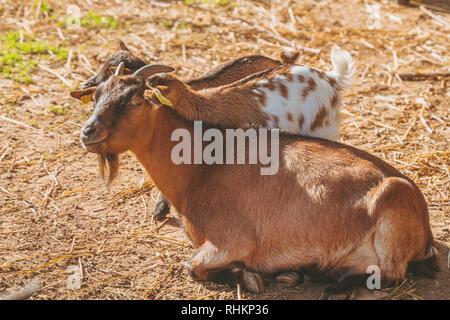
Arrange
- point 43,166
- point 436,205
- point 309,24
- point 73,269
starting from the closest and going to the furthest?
point 73,269 < point 436,205 < point 43,166 < point 309,24

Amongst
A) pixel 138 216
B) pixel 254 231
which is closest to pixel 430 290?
pixel 254 231

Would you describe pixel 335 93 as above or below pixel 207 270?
above

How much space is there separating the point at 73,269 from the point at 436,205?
2.86 meters

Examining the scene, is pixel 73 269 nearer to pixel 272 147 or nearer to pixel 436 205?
pixel 272 147

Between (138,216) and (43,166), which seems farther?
(43,166)

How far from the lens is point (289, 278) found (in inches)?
156

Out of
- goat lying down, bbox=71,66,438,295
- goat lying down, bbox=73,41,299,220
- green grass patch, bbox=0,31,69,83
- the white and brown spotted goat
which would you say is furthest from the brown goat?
green grass patch, bbox=0,31,69,83

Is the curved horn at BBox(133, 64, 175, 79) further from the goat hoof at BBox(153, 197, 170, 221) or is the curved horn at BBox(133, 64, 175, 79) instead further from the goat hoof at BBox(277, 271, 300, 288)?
the goat hoof at BBox(277, 271, 300, 288)

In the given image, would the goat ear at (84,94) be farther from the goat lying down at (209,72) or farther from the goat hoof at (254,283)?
the goat hoof at (254,283)

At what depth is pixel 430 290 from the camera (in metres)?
3.92

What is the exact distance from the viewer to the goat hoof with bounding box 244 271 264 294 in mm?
3947

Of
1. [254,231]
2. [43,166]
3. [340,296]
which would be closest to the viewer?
[340,296]

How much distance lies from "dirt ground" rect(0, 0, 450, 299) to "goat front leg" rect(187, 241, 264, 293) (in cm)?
9

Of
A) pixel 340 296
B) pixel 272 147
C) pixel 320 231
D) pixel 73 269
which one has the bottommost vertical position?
pixel 73 269
